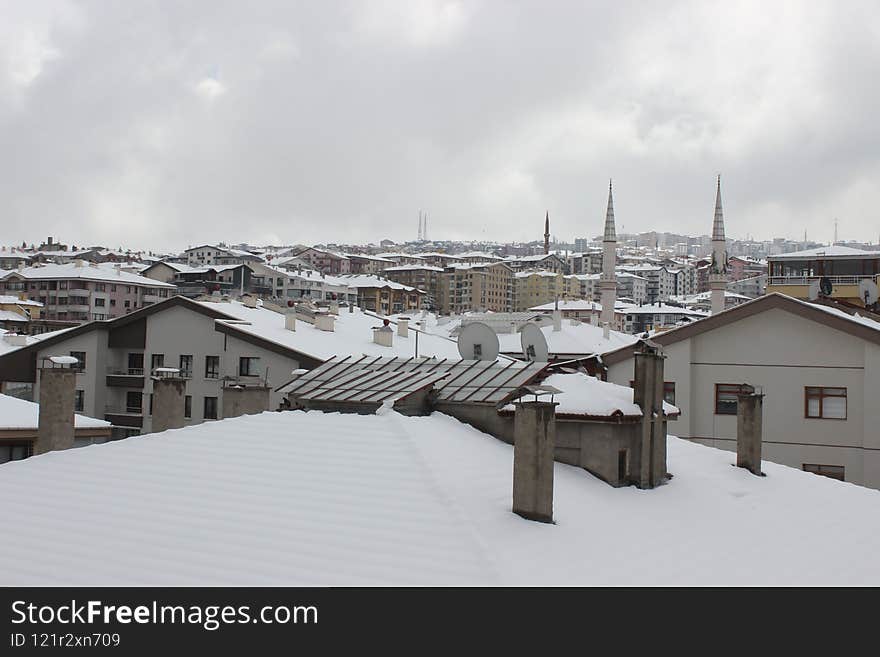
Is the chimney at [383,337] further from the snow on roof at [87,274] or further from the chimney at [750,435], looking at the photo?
the snow on roof at [87,274]

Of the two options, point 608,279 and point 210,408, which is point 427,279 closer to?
point 608,279

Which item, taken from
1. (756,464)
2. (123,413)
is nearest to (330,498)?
(756,464)

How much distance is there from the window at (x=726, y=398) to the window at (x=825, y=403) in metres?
2.20

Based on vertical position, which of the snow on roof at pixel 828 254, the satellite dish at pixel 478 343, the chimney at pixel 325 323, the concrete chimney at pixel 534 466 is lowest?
the concrete chimney at pixel 534 466

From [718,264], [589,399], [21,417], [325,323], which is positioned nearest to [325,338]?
[325,323]

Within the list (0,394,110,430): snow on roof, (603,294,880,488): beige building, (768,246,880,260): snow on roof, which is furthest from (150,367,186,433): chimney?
(768,246,880,260): snow on roof

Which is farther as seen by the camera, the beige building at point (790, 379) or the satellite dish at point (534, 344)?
the beige building at point (790, 379)

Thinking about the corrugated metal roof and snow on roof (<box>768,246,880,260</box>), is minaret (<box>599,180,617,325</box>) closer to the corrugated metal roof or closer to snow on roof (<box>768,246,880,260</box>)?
snow on roof (<box>768,246,880,260</box>)

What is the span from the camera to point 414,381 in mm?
18938

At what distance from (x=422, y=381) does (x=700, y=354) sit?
14.7 meters

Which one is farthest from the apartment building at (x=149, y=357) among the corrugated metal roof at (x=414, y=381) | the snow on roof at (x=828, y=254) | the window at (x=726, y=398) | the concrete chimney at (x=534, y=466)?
the snow on roof at (x=828, y=254)

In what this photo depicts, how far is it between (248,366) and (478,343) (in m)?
21.3

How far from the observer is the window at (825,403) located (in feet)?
93.5
